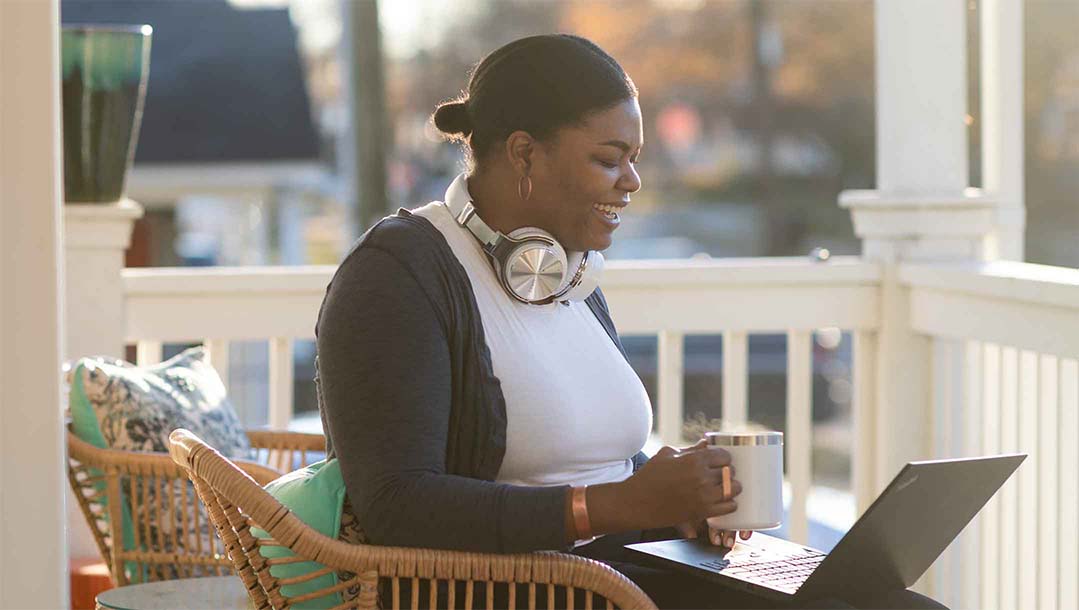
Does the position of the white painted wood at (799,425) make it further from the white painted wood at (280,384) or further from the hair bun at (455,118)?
the hair bun at (455,118)

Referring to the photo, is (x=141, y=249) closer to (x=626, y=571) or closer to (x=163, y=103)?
(x=163, y=103)

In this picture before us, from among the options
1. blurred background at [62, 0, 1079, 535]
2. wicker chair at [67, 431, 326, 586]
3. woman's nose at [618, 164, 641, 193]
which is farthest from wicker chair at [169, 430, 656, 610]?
blurred background at [62, 0, 1079, 535]

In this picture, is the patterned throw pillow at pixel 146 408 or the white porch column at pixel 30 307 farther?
the patterned throw pillow at pixel 146 408

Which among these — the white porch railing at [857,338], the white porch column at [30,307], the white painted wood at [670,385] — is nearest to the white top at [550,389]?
the white porch column at [30,307]

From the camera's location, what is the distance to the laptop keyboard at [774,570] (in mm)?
2010

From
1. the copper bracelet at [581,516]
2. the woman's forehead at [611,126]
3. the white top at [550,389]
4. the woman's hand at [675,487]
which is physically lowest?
the copper bracelet at [581,516]

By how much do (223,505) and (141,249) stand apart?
10.1 metres

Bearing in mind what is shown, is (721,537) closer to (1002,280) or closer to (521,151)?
(521,151)

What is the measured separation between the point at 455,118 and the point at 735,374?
1622mm

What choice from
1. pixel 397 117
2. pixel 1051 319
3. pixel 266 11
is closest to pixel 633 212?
pixel 397 117

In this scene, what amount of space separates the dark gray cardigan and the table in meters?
0.50

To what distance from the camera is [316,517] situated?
204 centimetres

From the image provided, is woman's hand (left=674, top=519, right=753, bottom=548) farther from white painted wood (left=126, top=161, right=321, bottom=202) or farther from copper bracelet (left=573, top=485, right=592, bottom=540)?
white painted wood (left=126, top=161, right=321, bottom=202)

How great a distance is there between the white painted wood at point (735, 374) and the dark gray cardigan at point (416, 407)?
5.47 ft
